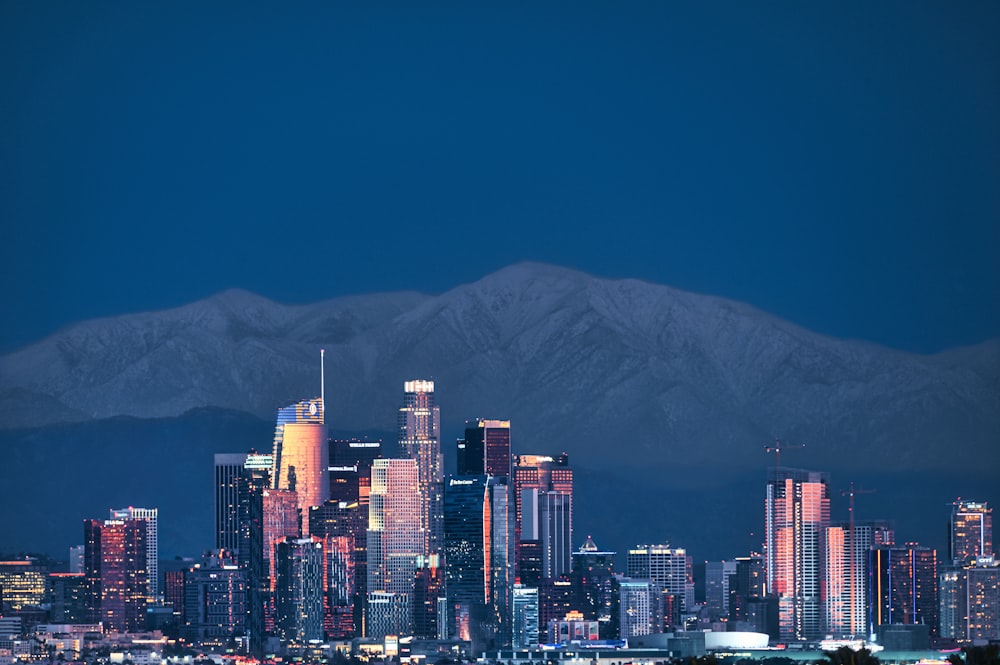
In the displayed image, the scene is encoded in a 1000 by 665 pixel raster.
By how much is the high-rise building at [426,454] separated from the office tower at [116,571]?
7.08 m

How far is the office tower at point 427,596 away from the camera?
197 feet

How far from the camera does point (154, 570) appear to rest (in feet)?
211

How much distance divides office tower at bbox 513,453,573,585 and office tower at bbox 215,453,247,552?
6.97 m

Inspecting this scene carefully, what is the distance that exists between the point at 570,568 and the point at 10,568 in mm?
14105

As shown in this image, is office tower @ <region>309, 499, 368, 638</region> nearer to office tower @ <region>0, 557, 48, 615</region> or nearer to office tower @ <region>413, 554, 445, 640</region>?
office tower @ <region>413, 554, 445, 640</region>

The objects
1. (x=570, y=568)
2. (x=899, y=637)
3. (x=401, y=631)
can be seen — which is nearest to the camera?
(x=899, y=637)

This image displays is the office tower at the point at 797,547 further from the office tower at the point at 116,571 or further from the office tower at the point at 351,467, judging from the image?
the office tower at the point at 116,571

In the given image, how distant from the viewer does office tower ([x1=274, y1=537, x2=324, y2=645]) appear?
2376 inches

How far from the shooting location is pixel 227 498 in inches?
2584

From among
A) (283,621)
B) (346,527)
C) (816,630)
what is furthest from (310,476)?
(816,630)

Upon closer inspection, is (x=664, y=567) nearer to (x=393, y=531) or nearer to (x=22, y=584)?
(x=393, y=531)

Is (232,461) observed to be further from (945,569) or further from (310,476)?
(945,569)

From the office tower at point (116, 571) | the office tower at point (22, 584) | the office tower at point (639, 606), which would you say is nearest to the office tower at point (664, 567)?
the office tower at point (639, 606)

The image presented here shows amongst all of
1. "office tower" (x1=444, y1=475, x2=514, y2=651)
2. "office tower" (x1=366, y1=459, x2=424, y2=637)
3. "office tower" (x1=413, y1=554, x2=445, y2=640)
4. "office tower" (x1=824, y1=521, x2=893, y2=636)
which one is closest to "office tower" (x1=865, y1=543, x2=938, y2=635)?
"office tower" (x1=824, y1=521, x2=893, y2=636)
